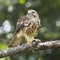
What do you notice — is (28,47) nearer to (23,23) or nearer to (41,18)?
(23,23)

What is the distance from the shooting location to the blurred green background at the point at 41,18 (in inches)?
231

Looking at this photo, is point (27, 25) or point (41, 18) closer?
point (27, 25)

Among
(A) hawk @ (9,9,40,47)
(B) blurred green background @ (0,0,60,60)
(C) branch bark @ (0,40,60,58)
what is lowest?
(C) branch bark @ (0,40,60,58)

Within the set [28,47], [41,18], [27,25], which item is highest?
[41,18]

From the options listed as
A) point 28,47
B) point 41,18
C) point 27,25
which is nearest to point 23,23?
point 27,25

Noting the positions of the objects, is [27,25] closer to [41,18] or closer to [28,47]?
[28,47]

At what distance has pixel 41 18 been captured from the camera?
6180 millimetres

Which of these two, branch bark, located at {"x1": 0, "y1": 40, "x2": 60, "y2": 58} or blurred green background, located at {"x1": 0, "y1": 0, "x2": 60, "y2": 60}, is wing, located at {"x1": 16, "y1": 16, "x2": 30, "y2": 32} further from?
blurred green background, located at {"x1": 0, "y1": 0, "x2": 60, "y2": 60}

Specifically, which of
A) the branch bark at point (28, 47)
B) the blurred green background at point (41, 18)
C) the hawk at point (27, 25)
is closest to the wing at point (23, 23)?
the hawk at point (27, 25)

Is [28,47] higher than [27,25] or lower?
lower

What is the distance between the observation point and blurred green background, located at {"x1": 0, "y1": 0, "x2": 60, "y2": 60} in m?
5.87

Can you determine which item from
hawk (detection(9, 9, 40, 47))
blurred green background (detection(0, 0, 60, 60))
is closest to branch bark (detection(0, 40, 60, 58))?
hawk (detection(9, 9, 40, 47))

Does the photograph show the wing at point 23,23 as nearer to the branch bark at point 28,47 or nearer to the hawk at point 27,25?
the hawk at point 27,25

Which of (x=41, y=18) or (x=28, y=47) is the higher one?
(x=41, y=18)
